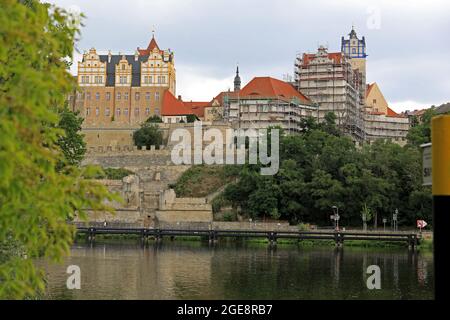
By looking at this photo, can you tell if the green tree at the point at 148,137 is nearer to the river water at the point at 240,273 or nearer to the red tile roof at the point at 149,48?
the red tile roof at the point at 149,48

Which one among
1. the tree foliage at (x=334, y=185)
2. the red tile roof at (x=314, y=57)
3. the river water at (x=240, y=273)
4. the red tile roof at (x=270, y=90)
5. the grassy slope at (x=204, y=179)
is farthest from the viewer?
the red tile roof at (x=314, y=57)

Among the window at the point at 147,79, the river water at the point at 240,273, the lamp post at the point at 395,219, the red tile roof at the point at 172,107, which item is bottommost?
the river water at the point at 240,273

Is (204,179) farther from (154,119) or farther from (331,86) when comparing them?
(331,86)

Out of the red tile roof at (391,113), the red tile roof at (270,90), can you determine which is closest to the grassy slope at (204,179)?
the red tile roof at (270,90)

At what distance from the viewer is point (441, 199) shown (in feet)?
19.1

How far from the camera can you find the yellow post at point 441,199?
5805 mm

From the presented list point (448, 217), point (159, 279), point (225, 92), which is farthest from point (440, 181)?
point (225, 92)

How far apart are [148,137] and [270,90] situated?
1296 cm

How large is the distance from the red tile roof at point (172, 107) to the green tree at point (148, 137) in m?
6.35

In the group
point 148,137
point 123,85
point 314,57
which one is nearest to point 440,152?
point 148,137

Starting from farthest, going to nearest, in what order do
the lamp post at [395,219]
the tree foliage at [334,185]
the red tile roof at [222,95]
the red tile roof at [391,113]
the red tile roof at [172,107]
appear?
the red tile roof at [391,113], the red tile roof at [172,107], the red tile roof at [222,95], the tree foliage at [334,185], the lamp post at [395,219]

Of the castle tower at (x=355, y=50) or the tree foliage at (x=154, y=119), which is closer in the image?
the tree foliage at (x=154, y=119)

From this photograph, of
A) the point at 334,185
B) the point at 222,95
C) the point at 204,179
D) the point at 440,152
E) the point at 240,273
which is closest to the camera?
the point at 440,152

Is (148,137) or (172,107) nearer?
(148,137)
